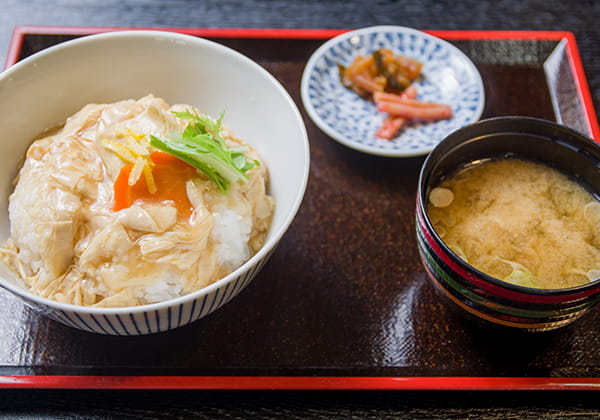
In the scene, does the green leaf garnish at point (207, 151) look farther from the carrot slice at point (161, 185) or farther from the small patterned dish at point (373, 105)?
the small patterned dish at point (373, 105)

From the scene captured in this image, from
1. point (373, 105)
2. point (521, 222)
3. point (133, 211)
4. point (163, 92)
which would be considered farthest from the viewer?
point (373, 105)

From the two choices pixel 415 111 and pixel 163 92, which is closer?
pixel 163 92

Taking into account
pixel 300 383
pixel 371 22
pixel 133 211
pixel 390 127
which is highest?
pixel 133 211

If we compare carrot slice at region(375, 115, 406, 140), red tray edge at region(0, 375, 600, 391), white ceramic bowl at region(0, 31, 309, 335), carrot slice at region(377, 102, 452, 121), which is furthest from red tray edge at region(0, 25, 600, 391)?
carrot slice at region(377, 102, 452, 121)

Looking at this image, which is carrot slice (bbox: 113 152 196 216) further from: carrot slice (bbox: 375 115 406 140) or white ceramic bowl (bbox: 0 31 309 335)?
carrot slice (bbox: 375 115 406 140)

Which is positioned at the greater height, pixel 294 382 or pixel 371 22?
pixel 371 22

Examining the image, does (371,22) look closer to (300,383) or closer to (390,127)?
(390,127)

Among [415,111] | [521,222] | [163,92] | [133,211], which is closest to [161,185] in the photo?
[133,211]

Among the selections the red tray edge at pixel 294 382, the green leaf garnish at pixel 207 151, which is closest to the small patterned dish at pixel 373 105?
the green leaf garnish at pixel 207 151
